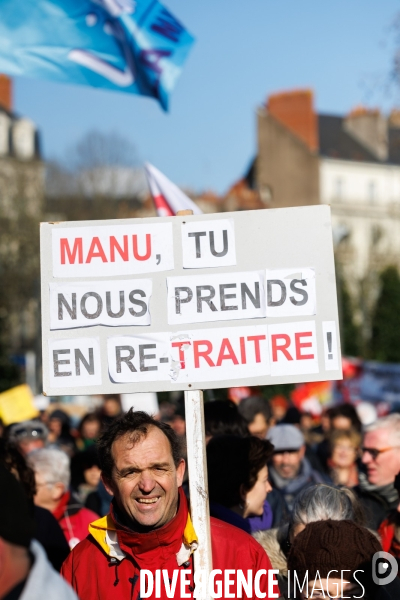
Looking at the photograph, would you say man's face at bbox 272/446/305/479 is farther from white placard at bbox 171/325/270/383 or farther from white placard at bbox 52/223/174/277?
white placard at bbox 52/223/174/277

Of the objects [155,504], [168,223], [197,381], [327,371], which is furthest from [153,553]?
[168,223]

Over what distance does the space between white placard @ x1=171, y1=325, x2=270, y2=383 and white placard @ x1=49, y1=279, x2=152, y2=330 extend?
0.62 ft

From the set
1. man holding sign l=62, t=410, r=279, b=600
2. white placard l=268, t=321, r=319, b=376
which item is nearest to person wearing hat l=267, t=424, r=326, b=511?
white placard l=268, t=321, r=319, b=376

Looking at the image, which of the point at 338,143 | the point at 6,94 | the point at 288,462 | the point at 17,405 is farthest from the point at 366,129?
the point at 288,462

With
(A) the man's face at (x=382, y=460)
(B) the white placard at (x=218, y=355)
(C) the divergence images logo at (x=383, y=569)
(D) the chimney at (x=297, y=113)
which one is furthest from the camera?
(D) the chimney at (x=297, y=113)

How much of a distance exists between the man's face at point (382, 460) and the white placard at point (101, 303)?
7.19ft

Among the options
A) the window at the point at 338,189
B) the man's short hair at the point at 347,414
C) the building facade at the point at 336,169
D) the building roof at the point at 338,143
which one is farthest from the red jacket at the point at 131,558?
the building roof at the point at 338,143

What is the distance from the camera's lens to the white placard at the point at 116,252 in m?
4.18

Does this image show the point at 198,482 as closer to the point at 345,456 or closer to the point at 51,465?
the point at 51,465

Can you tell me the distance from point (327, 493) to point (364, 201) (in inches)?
2679

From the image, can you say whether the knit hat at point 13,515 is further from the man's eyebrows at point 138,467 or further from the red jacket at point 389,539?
the red jacket at point 389,539

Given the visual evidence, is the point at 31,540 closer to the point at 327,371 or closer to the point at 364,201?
the point at 327,371

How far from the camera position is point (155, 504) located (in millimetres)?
3721

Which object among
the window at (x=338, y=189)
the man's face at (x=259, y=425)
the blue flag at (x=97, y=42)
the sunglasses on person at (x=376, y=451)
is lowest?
the sunglasses on person at (x=376, y=451)
